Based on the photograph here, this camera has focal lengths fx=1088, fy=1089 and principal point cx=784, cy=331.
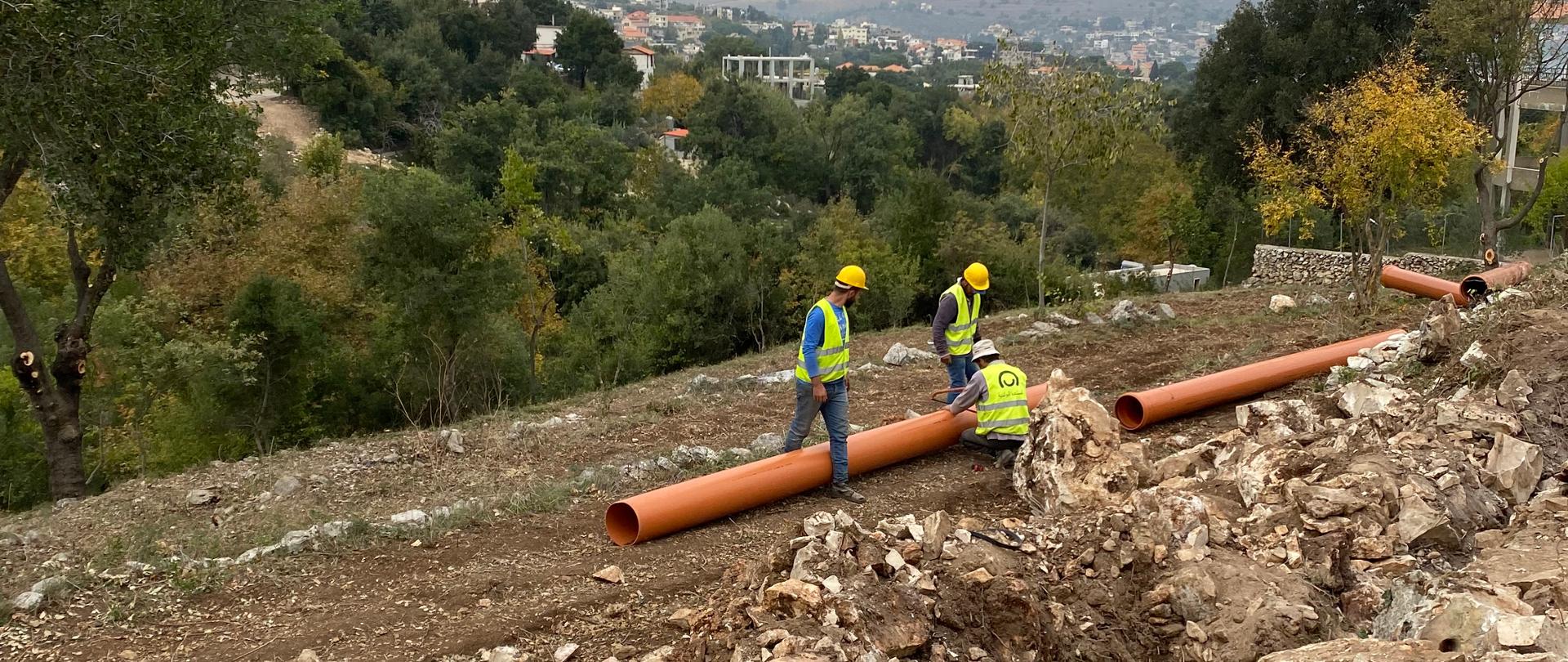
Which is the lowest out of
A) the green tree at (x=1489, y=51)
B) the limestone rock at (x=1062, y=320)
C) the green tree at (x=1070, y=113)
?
the limestone rock at (x=1062, y=320)

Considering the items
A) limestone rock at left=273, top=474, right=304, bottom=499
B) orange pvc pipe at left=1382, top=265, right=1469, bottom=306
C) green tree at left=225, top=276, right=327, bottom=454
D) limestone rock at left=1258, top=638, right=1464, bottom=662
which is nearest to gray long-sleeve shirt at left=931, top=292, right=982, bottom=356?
limestone rock at left=1258, top=638, right=1464, bottom=662

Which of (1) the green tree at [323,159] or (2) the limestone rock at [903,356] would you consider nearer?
(2) the limestone rock at [903,356]

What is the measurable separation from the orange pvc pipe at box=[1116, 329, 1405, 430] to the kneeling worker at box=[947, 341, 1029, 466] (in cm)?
163

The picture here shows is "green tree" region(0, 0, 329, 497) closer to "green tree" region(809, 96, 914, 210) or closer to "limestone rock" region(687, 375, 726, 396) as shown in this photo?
"limestone rock" region(687, 375, 726, 396)

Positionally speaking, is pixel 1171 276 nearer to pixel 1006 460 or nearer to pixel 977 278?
pixel 977 278

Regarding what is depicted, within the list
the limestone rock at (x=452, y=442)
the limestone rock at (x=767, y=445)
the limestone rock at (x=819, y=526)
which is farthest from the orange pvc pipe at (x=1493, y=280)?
the limestone rock at (x=452, y=442)

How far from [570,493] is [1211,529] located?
4.93 meters

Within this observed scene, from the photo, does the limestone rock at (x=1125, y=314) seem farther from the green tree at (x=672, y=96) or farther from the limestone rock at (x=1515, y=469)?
the green tree at (x=672, y=96)

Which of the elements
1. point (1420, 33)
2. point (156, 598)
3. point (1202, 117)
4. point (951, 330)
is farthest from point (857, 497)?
point (1202, 117)

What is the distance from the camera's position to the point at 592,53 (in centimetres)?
7494

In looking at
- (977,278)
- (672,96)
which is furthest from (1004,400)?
(672,96)

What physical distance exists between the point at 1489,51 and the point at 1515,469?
61.6 ft

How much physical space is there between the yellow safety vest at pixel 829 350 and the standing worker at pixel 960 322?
179cm

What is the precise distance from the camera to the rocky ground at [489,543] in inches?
249
